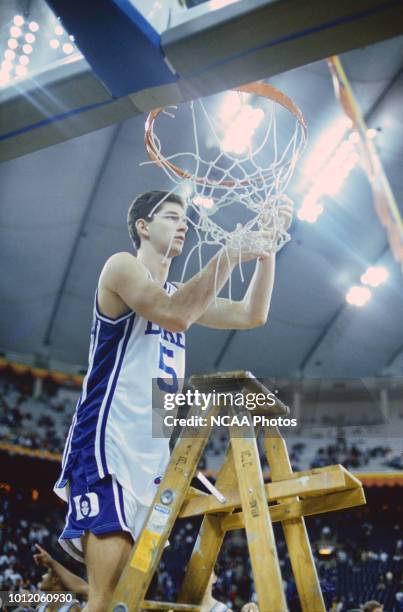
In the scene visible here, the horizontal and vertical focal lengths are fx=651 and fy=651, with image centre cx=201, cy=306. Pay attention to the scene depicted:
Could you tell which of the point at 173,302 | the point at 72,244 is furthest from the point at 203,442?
the point at 72,244

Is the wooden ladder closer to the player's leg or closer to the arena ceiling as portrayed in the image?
the player's leg

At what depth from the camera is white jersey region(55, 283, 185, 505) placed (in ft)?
8.14

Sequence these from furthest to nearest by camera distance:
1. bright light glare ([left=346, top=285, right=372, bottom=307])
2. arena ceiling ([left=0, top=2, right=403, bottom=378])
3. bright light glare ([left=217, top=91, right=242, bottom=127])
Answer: bright light glare ([left=346, top=285, right=372, bottom=307])
arena ceiling ([left=0, top=2, right=403, bottom=378])
bright light glare ([left=217, top=91, right=242, bottom=127])

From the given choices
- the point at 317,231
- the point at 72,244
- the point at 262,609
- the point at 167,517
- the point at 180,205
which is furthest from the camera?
the point at 72,244

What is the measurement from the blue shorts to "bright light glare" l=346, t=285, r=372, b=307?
18.1 metres

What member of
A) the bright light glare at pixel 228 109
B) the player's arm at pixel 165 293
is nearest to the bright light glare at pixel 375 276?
the bright light glare at pixel 228 109

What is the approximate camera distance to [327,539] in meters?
19.5

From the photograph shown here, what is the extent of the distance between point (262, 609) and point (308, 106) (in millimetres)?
14817

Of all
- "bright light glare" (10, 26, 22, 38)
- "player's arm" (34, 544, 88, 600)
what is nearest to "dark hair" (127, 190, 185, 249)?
"player's arm" (34, 544, 88, 600)

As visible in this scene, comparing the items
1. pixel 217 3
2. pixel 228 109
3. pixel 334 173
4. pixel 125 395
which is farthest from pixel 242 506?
pixel 334 173

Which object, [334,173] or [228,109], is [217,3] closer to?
[228,109]

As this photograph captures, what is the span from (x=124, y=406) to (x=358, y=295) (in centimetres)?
1825

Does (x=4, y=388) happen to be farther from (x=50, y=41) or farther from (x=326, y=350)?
(x=50, y=41)

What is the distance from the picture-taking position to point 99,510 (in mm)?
2348
